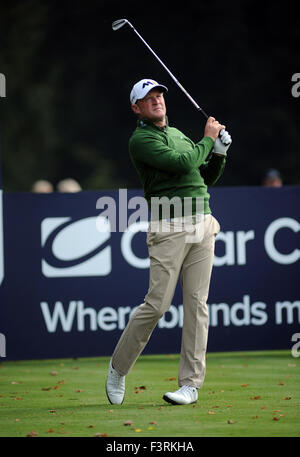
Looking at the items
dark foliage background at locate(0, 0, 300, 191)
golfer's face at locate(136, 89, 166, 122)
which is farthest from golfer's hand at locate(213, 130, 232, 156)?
dark foliage background at locate(0, 0, 300, 191)

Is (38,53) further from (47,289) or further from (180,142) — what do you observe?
(180,142)

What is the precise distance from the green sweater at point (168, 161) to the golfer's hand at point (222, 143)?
1.9 inches

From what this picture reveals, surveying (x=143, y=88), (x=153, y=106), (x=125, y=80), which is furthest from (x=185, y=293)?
(x=125, y=80)

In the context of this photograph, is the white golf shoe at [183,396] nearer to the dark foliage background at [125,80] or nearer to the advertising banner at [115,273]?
the advertising banner at [115,273]

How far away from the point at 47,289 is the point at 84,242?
490 mm

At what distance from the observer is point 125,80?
902 inches

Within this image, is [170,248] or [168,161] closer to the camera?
[168,161]

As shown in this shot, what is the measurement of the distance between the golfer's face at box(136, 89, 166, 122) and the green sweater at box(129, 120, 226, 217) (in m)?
0.05

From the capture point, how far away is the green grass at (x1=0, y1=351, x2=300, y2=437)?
5.21 meters

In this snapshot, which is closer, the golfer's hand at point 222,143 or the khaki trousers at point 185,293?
the khaki trousers at point 185,293

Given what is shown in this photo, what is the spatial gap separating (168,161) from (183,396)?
4.47 ft

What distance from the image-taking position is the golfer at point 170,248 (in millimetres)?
5938

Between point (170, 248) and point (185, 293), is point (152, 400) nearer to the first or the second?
point (185, 293)

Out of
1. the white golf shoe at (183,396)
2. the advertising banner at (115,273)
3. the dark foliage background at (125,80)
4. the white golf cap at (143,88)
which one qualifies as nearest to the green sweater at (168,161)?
the white golf cap at (143,88)
